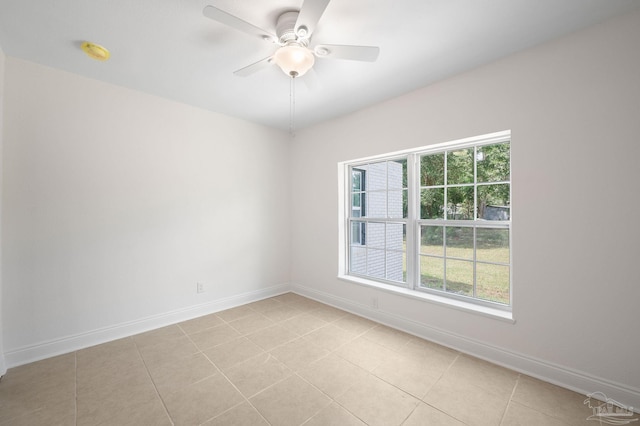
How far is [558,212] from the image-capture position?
1920 millimetres

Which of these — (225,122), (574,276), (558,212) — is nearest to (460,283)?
(574,276)

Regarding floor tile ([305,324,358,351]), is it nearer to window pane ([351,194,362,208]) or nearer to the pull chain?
window pane ([351,194,362,208])

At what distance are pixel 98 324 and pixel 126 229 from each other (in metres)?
0.96

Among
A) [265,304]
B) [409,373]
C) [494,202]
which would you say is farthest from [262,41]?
[265,304]

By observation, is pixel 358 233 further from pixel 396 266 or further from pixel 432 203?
pixel 432 203

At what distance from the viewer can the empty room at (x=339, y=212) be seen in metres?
1.68

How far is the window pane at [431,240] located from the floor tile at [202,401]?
2229mm

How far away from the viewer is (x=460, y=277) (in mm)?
2588

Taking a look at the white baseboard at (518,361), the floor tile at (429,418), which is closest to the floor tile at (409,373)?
the floor tile at (429,418)

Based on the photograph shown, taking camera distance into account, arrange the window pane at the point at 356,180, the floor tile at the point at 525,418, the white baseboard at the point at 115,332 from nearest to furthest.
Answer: the floor tile at the point at 525,418, the white baseboard at the point at 115,332, the window pane at the point at 356,180

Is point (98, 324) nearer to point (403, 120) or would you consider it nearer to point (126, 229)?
point (126, 229)

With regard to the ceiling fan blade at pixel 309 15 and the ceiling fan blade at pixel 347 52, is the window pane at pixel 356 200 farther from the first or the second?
the ceiling fan blade at pixel 309 15

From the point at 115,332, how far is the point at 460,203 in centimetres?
378

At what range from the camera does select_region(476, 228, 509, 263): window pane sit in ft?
7.64
